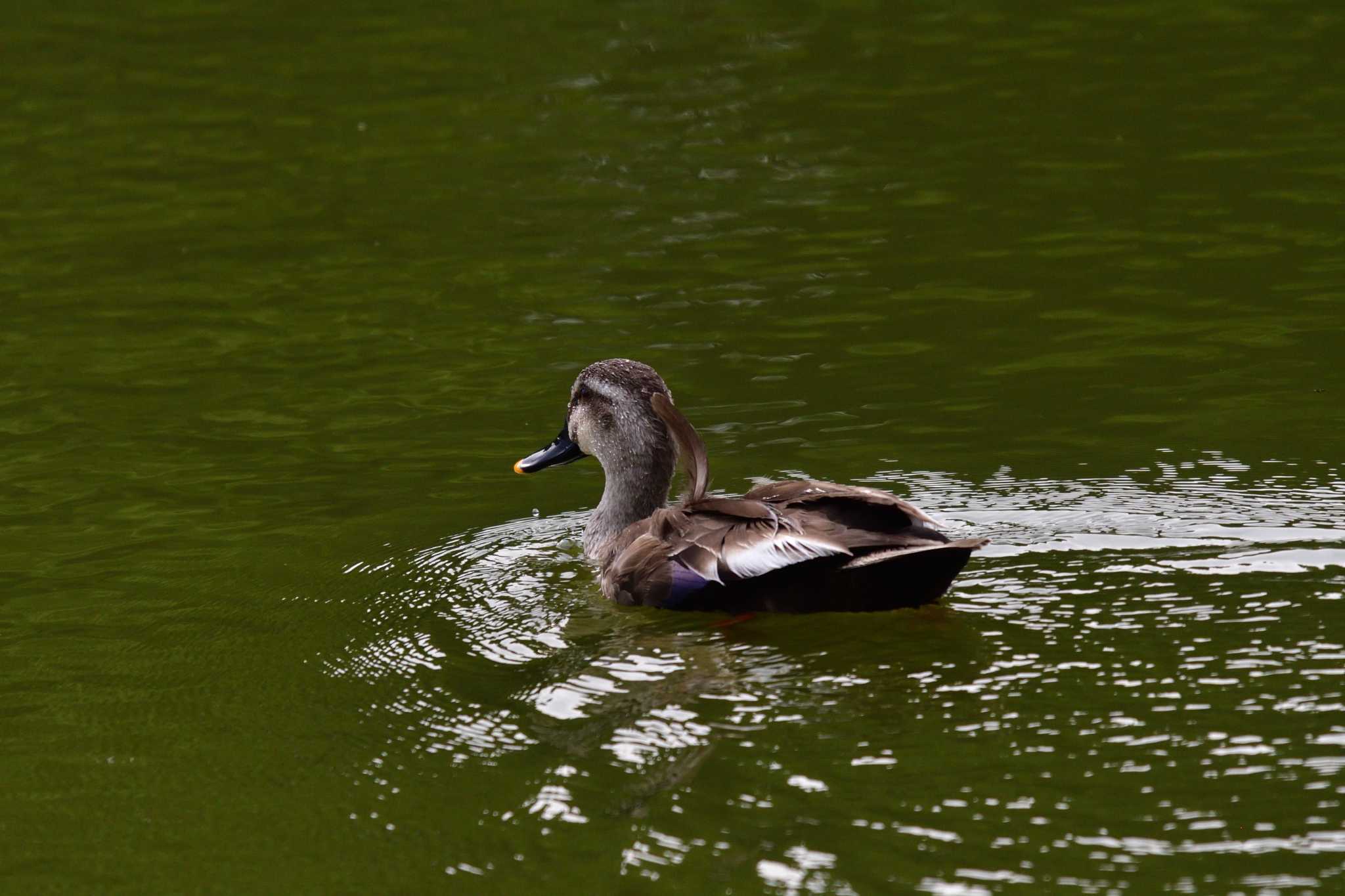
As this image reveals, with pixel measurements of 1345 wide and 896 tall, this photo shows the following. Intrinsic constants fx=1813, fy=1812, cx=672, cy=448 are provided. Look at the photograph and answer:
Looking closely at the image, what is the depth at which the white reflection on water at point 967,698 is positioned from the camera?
18.0 ft

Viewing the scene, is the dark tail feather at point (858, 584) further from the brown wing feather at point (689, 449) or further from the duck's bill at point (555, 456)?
the duck's bill at point (555, 456)

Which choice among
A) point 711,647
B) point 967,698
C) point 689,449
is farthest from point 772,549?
point 967,698

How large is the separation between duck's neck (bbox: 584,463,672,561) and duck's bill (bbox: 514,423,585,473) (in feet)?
1.08

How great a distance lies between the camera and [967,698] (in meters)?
6.48

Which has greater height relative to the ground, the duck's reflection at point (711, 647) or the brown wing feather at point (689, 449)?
the brown wing feather at point (689, 449)

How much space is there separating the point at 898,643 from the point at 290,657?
8.57ft

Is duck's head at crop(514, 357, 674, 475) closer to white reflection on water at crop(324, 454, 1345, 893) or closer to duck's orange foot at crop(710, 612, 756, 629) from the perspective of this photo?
white reflection on water at crop(324, 454, 1345, 893)

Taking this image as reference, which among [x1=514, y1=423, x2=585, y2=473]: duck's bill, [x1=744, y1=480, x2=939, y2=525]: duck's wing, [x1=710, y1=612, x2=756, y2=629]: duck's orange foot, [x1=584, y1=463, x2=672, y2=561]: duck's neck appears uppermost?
[x1=744, y1=480, x2=939, y2=525]: duck's wing

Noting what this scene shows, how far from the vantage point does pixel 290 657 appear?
779cm

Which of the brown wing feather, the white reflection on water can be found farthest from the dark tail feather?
the brown wing feather

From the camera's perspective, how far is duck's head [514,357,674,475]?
8.97 meters

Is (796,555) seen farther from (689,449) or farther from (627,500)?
(627,500)

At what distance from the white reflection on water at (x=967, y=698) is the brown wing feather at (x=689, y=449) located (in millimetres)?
591

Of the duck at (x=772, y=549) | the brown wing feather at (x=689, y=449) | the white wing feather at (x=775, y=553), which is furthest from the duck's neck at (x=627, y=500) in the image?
the white wing feather at (x=775, y=553)
